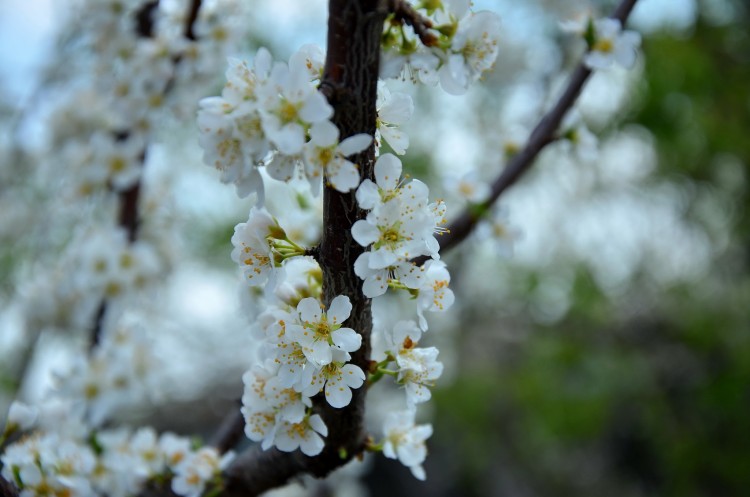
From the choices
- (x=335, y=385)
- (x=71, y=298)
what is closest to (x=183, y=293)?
(x=71, y=298)

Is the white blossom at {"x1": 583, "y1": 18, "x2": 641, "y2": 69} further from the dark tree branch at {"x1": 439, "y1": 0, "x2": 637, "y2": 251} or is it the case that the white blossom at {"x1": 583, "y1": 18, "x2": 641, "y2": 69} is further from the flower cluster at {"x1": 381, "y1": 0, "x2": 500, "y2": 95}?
the flower cluster at {"x1": 381, "y1": 0, "x2": 500, "y2": 95}

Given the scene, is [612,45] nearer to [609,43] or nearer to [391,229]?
[609,43]

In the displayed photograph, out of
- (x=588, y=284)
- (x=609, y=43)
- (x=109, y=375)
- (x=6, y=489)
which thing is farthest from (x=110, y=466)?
(x=588, y=284)

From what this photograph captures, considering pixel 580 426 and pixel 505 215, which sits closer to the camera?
pixel 505 215

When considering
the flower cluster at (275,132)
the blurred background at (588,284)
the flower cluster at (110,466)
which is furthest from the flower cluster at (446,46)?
the blurred background at (588,284)

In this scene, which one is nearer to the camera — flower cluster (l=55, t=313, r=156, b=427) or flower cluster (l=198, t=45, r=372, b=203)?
flower cluster (l=198, t=45, r=372, b=203)

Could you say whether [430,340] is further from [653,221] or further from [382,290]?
[382,290]

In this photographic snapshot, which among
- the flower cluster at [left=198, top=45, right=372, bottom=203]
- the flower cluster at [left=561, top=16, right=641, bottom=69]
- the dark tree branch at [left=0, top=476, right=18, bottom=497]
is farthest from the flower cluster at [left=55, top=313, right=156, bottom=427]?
the flower cluster at [left=561, top=16, right=641, bottom=69]
